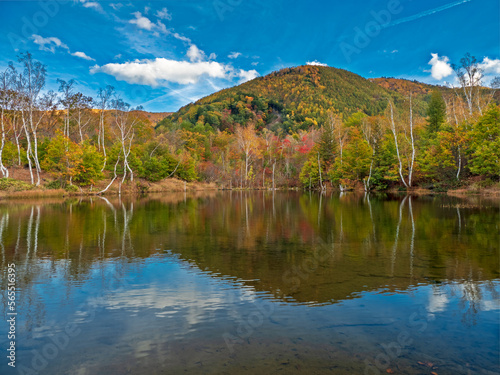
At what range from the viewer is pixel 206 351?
3.77 meters

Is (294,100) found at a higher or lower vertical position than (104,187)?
higher

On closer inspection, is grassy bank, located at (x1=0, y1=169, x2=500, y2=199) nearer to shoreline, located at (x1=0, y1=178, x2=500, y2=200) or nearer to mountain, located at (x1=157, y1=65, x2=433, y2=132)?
shoreline, located at (x1=0, y1=178, x2=500, y2=200)

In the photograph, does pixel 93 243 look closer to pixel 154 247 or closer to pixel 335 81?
pixel 154 247

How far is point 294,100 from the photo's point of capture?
146 m

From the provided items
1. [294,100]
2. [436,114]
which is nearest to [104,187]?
[436,114]

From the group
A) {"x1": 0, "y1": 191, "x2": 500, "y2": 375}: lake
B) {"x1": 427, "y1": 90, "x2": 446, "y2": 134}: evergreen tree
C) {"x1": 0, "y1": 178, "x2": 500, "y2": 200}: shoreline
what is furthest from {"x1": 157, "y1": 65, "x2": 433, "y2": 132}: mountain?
{"x1": 0, "y1": 191, "x2": 500, "y2": 375}: lake

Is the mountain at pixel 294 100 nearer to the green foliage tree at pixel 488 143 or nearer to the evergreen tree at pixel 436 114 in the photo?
the evergreen tree at pixel 436 114

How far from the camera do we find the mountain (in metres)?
110

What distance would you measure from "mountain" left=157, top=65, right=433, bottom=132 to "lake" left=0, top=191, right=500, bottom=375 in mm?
83128

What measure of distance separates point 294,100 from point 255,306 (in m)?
148

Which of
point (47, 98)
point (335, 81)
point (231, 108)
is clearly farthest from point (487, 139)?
point (335, 81)

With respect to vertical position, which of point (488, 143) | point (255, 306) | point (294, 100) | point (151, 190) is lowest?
point (255, 306)

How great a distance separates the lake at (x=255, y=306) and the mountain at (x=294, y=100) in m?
83.1

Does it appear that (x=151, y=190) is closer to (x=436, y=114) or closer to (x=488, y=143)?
(x=488, y=143)
